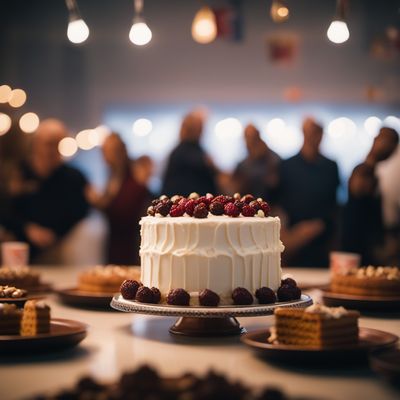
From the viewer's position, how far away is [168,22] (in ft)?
29.6

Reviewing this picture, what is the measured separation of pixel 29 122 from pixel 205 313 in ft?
22.2

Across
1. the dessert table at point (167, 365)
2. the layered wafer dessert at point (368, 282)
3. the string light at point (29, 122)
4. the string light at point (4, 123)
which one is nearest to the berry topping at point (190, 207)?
the dessert table at point (167, 365)

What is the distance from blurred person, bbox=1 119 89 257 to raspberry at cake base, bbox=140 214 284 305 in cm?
287

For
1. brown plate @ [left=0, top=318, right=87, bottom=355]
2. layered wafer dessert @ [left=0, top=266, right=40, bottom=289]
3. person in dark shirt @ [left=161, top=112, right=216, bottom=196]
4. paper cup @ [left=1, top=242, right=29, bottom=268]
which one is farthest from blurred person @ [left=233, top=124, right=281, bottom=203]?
brown plate @ [left=0, top=318, right=87, bottom=355]

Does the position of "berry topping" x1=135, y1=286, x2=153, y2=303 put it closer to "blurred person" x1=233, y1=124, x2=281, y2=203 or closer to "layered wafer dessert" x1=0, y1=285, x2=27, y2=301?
"layered wafer dessert" x1=0, y1=285, x2=27, y2=301

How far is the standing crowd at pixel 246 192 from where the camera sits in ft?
18.5

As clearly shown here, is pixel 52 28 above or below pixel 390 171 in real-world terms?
above

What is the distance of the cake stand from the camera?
255cm

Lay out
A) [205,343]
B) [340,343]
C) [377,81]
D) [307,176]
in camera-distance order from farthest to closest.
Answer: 1. [377,81]
2. [307,176]
3. [205,343]
4. [340,343]

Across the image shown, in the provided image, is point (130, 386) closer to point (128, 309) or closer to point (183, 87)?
point (128, 309)

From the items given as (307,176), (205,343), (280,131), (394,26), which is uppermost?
(394,26)

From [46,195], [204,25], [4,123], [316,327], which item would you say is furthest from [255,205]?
[4,123]

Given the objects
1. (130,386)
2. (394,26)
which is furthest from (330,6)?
(130,386)

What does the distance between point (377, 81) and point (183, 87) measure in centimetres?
208
